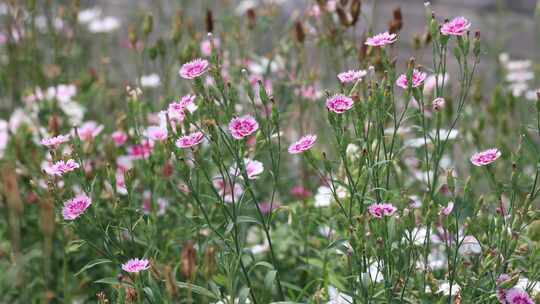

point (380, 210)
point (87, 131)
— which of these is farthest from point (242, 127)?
point (87, 131)

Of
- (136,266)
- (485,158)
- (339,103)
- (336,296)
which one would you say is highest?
(339,103)

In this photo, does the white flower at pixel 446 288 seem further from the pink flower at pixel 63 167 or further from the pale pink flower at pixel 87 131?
the pale pink flower at pixel 87 131

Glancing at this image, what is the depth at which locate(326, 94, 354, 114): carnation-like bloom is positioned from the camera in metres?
1.39

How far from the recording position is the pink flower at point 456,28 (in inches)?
56.7

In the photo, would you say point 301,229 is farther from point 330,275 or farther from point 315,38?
point 315,38

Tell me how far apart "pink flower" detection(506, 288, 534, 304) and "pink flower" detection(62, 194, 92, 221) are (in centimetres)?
75

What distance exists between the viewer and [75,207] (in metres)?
1.48

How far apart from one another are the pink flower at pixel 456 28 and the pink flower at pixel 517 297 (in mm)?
455

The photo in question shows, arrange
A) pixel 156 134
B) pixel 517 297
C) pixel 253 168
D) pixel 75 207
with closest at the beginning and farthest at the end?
1. pixel 517 297
2. pixel 75 207
3. pixel 253 168
4. pixel 156 134

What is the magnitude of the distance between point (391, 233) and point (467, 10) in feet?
7.79

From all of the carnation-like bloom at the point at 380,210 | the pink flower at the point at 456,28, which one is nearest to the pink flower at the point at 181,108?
the carnation-like bloom at the point at 380,210

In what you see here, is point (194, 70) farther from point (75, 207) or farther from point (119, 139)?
point (119, 139)

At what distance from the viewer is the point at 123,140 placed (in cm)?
205

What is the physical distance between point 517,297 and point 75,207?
789 mm
